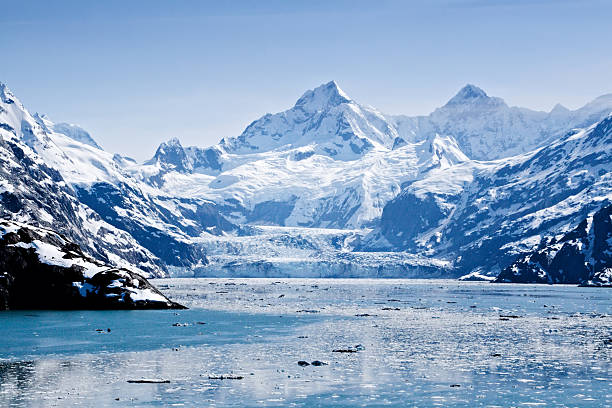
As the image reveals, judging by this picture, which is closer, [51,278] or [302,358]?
[302,358]

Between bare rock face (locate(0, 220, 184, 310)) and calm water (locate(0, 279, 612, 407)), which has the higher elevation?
bare rock face (locate(0, 220, 184, 310))

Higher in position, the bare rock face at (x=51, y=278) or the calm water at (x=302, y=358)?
the bare rock face at (x=51, y=278)

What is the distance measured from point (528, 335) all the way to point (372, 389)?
45.0 m

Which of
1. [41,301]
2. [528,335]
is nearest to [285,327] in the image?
[528,335]

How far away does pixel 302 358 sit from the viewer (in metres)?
80.9

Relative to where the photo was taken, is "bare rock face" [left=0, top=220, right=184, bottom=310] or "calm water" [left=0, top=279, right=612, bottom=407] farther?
"bare rock face" [left=0, top=220, right=184, bottom=310]

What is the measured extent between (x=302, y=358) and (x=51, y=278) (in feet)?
242

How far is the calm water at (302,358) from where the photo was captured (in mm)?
61062

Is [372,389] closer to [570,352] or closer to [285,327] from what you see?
[570,352]

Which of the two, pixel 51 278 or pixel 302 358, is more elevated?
pixel 51 278

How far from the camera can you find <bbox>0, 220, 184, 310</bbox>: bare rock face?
14112 centimetres

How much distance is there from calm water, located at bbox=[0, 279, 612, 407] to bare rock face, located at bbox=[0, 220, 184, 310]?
37.1ft

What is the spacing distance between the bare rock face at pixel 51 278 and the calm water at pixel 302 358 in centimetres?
1132

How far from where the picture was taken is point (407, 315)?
141 metres
